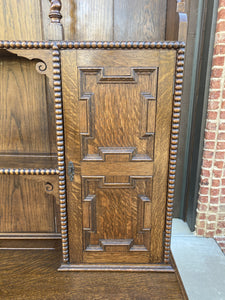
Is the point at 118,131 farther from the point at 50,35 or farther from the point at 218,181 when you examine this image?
the point at 218,181

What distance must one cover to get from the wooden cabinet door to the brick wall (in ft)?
2.16

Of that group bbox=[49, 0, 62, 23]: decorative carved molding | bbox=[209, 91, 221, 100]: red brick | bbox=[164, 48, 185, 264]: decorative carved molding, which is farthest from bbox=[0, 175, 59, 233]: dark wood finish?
bbox=[209, 91, 221, 100]: red brick

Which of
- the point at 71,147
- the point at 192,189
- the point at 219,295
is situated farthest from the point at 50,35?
the point at 219,295

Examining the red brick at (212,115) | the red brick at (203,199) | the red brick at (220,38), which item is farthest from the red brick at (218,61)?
the red brick at (203,199)

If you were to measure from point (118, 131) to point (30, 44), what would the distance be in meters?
0.68

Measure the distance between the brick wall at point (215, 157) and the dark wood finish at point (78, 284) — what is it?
0.69 meters

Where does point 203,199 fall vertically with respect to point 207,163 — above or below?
below

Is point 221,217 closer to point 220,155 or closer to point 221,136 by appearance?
point 220,155

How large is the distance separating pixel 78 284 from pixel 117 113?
1.13 meters

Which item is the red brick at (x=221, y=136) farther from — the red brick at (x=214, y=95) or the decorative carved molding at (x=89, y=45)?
the decorative carved molding at (x=89, y=45)

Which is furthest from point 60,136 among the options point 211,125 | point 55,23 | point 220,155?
point 220,155

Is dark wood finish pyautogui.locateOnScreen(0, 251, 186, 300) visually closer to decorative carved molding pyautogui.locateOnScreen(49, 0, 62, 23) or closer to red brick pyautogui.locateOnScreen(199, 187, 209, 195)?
red brick pyautogui.locateOnScreen(199, 187, 209, 195)

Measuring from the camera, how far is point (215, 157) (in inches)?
73.9

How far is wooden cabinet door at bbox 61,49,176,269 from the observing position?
49.5 inches
